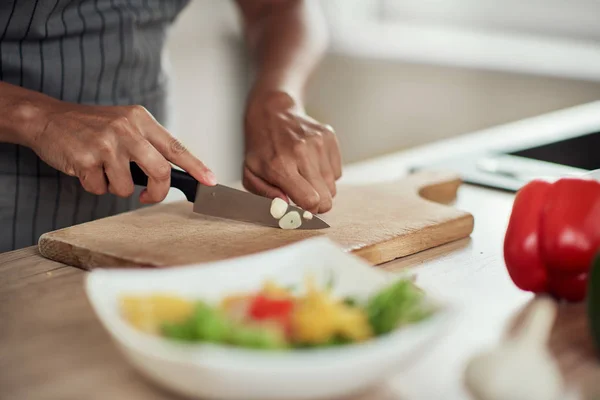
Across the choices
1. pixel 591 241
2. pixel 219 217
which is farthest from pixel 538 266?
pixel 219 217

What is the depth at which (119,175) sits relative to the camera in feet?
3.74

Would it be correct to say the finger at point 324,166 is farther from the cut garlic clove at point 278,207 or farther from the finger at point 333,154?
the cut garlic clove at point 278,207

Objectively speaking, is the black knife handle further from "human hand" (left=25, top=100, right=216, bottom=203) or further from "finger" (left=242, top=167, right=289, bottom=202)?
"finger" (left=242, top=167, right=289, bottom=202)

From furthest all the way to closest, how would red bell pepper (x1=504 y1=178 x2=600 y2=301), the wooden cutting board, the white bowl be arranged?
the wooden cutting board → red bell pepper (x1=504 y1=178 x2=600 y2=301) → the white bowl

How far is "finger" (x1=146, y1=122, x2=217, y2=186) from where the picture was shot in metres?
1.14

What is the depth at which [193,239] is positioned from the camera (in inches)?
43.0

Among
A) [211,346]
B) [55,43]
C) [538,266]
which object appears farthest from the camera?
[55,43]

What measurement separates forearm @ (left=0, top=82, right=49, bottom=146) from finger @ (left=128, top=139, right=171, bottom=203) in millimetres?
167

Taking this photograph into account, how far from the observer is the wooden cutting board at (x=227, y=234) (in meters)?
1.04

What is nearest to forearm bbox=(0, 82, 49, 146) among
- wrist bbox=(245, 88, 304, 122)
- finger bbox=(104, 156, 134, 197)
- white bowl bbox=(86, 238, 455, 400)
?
finger bbox=(104, 156, 134, 197)

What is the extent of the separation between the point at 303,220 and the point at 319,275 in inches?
13.7

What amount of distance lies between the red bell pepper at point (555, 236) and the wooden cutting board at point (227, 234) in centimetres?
21

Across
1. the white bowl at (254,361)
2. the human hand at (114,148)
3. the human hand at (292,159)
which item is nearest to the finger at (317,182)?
the human hand at (292,159)

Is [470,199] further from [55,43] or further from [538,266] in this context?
[55,43]
